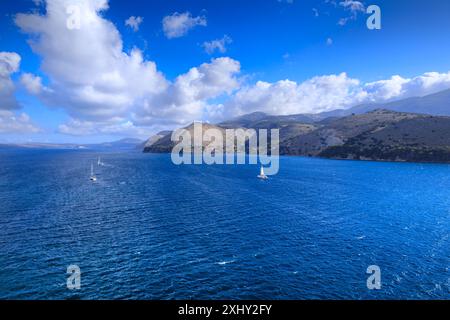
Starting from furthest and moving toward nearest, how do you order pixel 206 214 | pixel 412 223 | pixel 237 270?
1. pixel 206 214
2. pixel 412 223
3. pixel 237 270

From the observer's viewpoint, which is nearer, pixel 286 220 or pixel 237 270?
pixel 237 270

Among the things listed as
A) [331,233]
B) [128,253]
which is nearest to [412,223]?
[331,233]

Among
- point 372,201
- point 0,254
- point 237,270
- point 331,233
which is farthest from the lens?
point 372,201

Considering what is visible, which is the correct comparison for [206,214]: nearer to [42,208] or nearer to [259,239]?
[259,239]

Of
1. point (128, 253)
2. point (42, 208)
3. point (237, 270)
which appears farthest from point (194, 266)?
point (42, 208)

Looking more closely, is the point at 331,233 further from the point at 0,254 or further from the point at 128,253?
the point at 0,254
